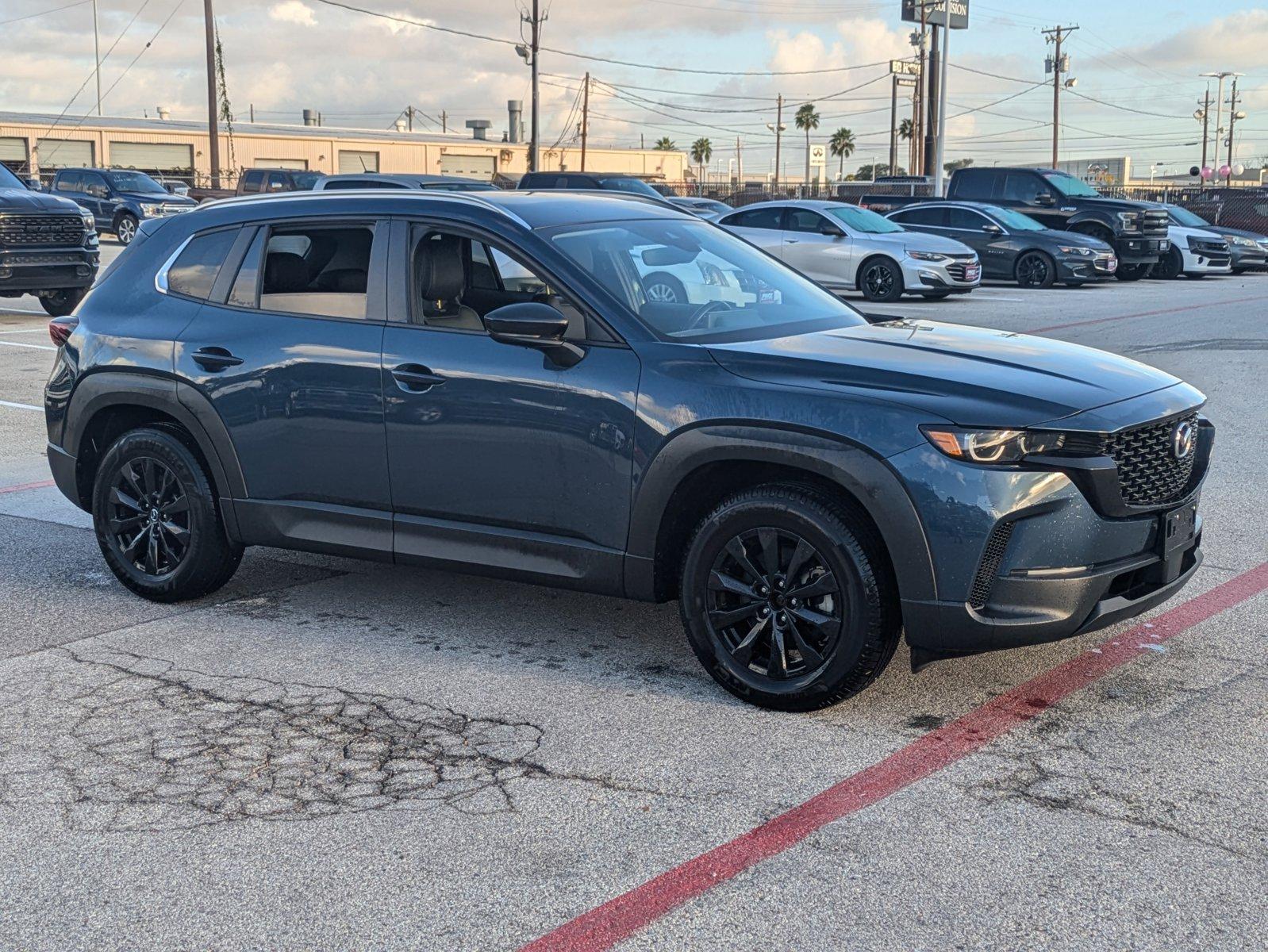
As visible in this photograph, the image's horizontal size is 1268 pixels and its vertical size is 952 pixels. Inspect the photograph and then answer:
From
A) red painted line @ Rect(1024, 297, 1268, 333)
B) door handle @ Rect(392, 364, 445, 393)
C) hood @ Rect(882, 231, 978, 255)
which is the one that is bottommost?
red painted line @ Rect(1024, 297, 1268, 333)

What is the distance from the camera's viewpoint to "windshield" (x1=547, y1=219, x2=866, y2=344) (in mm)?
5238

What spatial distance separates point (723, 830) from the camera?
387 centimetres

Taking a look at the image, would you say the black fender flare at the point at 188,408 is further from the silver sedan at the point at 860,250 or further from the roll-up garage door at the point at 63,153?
the roll-up garage door at the point at 63,153

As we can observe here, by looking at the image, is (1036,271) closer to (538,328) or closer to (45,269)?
(45,269)

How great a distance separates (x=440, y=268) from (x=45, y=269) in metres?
13.6

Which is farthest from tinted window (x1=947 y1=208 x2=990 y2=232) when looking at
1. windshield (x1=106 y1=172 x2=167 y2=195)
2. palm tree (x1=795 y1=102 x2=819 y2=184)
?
palm tree (x1=795 y1=102 x2=819 y2=184)

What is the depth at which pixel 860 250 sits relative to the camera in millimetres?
21656

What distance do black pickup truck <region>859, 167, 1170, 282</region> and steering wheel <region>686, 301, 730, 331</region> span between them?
22.9 meters

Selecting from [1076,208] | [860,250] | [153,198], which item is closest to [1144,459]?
[860,250]

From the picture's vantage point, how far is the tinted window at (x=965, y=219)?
996 inches

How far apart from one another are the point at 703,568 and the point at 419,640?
135cm

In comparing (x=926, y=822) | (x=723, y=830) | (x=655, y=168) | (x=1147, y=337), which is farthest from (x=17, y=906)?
(x=655, y=168)

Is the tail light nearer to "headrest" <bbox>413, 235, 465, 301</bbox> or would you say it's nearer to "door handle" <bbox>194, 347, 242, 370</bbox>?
"door handle" <bbox>194, 347, 242, 370</bbox>

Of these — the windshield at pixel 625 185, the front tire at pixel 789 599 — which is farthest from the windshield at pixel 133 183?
the front tire at pixel 789 599
